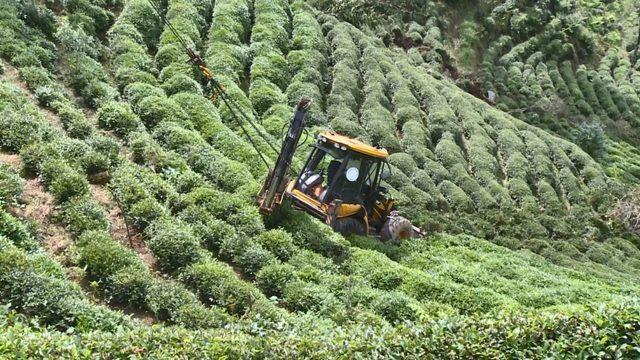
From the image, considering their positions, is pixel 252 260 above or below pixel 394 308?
below

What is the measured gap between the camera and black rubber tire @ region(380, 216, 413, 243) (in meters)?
20.0

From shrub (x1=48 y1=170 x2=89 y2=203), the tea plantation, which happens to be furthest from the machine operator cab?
shrub (x1=48 y1=170 x2=89 y2=203)

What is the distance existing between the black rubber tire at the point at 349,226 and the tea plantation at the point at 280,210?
0.66m

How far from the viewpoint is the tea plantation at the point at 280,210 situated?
370 inches

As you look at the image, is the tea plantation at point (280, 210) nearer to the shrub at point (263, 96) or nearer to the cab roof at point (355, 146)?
the shrub at point (263, 96)

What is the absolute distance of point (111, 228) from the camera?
13.8 meters

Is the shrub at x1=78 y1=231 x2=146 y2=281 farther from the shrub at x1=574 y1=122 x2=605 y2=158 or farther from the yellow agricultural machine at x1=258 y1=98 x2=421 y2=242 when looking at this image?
the shrub at x1=574 y1=122 x2=605 y2=158

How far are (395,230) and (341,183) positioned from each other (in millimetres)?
2747

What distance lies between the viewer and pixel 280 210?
17.0 metres

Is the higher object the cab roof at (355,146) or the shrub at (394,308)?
the cab roof at (355,146)

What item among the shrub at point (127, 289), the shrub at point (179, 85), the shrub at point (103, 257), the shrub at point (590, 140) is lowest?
the shrub at point (127, 289)

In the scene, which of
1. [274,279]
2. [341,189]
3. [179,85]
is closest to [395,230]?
[341,189]

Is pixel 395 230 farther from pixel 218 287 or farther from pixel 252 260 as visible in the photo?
pixel 218 287

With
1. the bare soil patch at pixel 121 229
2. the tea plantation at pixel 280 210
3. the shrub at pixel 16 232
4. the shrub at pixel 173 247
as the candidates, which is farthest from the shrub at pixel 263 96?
the shrub at pixel 16 232
